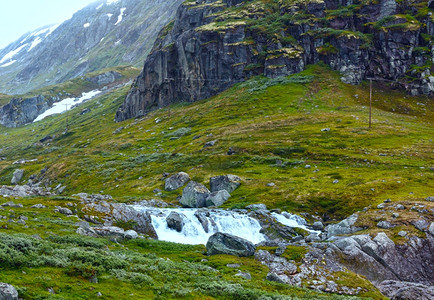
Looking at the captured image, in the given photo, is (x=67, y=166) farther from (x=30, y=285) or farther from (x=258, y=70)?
(x=30, y=285)

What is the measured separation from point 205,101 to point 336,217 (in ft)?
373

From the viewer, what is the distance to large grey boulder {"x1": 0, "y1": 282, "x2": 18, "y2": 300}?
46.9 ft

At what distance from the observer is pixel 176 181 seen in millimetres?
77125

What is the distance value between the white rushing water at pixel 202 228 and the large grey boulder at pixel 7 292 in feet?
96.1

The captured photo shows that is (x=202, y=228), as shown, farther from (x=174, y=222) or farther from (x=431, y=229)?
(x=431, y=229)

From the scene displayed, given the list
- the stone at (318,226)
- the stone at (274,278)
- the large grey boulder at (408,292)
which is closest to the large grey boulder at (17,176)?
the stone at (318,226)

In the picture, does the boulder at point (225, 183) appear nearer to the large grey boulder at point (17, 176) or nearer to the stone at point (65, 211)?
the stone at point (65, 211)

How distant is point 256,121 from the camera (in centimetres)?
11550

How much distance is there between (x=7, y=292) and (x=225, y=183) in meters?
56.8

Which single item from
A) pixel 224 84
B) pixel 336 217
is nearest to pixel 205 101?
pixel 224 84

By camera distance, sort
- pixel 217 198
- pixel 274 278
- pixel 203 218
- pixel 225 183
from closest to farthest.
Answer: pixel 274 278 < pixel 203 218 < pixel 217 198 < pixel 225 183

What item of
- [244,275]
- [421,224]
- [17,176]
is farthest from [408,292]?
[17,176]

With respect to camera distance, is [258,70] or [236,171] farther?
[258,70]

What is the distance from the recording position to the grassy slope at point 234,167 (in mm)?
21594
